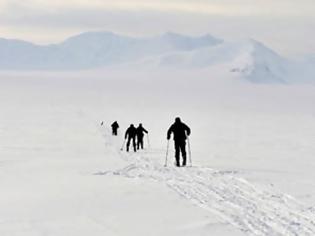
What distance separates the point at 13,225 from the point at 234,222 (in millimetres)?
2978

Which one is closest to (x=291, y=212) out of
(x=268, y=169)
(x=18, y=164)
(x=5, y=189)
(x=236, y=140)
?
(x=5, y=189)

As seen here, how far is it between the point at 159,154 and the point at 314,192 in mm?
8743

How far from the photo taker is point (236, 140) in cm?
3019

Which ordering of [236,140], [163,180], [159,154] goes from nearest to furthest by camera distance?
1. [163,180]
2. [159,154]
3. [236,140]

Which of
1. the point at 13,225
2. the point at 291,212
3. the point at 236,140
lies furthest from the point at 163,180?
the point at 236,140

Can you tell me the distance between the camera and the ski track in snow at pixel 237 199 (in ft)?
29.0

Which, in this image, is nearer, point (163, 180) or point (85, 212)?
point (85, 212)

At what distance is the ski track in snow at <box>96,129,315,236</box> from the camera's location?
29.0ft

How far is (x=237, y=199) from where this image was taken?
35.5ft

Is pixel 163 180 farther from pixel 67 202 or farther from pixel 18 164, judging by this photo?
pixel 18 164

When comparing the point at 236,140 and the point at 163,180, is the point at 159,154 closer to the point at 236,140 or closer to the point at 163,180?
the point at 163,180

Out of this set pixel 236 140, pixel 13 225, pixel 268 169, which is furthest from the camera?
pixel 236 140

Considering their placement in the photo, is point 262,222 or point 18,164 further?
point 18,164

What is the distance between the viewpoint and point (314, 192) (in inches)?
478
